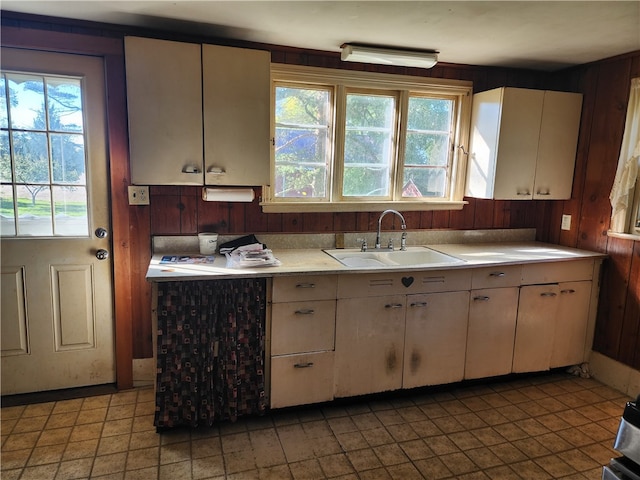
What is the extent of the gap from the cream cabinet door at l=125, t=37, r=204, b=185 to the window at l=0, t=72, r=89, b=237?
0.45 m

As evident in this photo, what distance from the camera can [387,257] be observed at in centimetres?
293

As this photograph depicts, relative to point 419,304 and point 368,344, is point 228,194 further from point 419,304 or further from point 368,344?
point 419,304

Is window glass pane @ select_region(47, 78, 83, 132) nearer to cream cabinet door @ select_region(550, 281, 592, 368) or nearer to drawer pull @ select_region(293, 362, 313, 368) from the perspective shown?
drawer pull @ select_region(293, 362, 313, 368)

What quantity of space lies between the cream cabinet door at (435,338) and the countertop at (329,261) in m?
0.24

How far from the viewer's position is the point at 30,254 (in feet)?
8.15

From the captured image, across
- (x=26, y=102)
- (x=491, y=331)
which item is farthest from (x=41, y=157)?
(x=491, y=331)

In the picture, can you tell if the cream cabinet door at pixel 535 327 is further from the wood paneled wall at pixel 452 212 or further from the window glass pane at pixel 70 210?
the window glass pane at pixel 70 210

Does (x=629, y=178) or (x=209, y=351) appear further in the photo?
(x=629, y=178)

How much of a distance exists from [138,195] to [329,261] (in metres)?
1.24

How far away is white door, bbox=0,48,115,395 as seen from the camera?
239 cm

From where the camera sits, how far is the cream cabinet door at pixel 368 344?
2.46 meters

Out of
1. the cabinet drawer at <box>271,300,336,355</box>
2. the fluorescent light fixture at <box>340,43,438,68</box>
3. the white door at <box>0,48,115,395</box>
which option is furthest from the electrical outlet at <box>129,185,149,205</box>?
the fluorescent light fixture at <box>340,43,438,68</box>

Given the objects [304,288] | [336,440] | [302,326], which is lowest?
[336,440]

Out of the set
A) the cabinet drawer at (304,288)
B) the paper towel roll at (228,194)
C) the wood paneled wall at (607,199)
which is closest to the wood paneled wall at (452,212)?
the wood paneled wall at (607,199)
